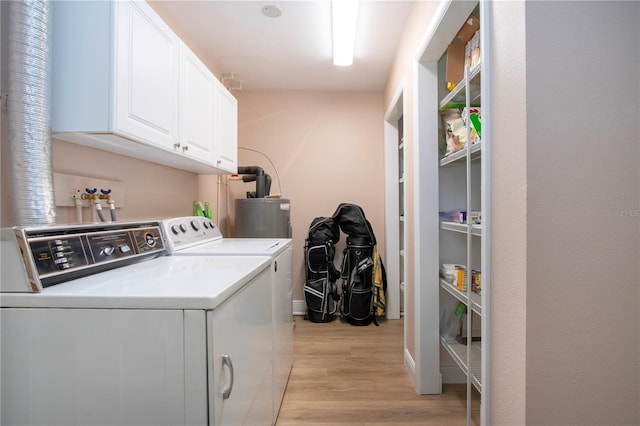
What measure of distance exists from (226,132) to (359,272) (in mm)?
1747

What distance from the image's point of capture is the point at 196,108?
1852mm

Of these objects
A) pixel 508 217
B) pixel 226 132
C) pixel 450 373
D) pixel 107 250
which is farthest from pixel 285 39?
pixel 450 373

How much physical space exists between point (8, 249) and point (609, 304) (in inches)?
61.9

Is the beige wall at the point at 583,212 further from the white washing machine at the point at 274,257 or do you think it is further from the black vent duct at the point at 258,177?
the black vent duct at the point at 258,177

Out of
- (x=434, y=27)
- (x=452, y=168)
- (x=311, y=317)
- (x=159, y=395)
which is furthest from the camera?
(x=311, y=317)

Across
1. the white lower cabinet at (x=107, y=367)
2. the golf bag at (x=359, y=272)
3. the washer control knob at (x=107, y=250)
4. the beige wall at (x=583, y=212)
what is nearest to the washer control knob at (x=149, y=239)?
the washer control knob at (x=107, y=250)

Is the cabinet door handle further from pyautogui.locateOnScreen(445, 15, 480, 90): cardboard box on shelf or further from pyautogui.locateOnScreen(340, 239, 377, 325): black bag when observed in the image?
pyautogui.locateOnScreen(340, 239, 377, 325): black bag

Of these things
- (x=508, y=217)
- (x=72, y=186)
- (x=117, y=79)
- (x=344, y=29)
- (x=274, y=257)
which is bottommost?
(x=274, y=257)

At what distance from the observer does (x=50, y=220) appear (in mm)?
1032

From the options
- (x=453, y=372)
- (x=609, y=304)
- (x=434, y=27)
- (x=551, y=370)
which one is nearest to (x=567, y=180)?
(x=609, y=304)

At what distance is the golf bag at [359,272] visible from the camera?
291cm

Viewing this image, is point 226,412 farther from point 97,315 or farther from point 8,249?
point 8,249

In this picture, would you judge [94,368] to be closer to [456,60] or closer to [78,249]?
[78,249]

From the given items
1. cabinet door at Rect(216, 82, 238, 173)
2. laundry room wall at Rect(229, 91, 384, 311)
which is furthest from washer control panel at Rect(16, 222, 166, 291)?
laundry room wall at Rect(229, 91, 384, 311)
